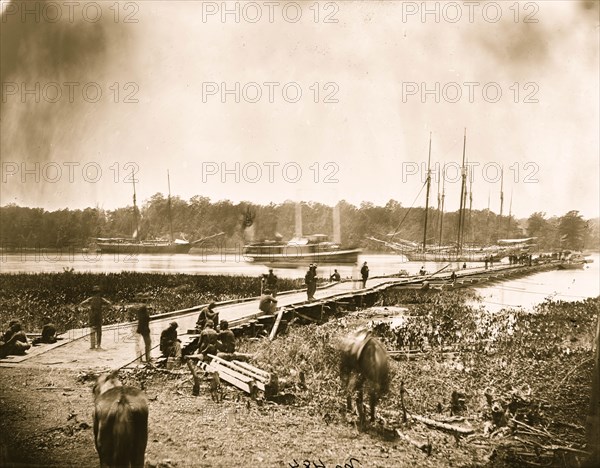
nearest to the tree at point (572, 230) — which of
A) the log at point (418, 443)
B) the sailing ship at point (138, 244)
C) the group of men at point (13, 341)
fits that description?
the log at point (418, 443)

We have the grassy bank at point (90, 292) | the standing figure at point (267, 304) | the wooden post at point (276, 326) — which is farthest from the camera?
the standing figure at point (267, 304)

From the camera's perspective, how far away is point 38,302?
12.1 meters

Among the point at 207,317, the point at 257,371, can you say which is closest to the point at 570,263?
the point at 257,371

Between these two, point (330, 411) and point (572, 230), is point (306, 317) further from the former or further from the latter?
point (572, 230)

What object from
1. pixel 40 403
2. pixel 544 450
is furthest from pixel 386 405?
pixel 40 403

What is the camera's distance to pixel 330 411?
7.41m

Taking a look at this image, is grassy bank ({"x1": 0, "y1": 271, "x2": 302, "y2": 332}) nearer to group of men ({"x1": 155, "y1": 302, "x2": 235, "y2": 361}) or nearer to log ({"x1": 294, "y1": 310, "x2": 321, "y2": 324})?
group of men ({"x1": 155, "y1": 302, "x2": 235, "y2": 361})

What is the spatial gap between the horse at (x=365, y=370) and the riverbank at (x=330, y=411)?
327 mm

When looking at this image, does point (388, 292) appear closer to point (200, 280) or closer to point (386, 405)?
point (200, 280)

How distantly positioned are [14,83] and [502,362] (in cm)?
1211

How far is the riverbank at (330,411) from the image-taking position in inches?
233

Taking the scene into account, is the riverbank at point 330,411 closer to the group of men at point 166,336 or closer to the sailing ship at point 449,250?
the group of men at point 166,336

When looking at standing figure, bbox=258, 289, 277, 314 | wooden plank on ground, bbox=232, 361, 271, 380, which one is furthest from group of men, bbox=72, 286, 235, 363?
standing figure, bbox=258, 289, 277, 314

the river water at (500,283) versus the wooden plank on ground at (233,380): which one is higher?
the river water at (500,283)
